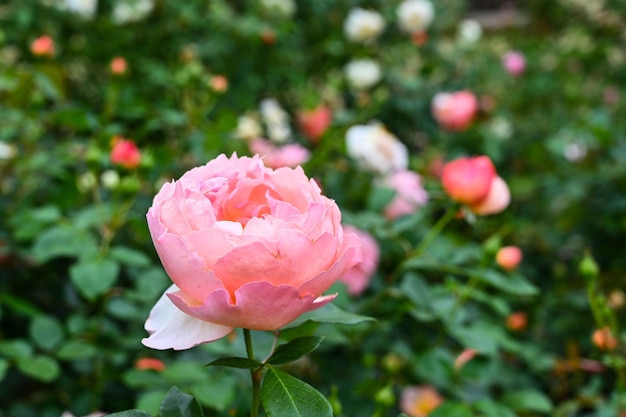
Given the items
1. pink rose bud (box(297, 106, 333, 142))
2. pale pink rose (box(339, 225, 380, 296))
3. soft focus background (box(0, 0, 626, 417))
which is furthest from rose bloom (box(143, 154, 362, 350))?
pink rose bud (box(297, 106, 333, 142))

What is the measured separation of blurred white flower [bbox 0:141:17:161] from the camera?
1018mm

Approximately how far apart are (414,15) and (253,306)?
6.46 feet

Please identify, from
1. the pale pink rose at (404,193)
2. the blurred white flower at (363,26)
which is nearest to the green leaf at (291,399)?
the pale pink rose at (404,193)

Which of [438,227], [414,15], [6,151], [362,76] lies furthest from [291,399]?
[414,15]

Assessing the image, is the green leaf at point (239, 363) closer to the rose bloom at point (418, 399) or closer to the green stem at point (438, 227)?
the green stem at point (438, 227)

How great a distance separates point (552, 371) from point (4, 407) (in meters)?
0.93

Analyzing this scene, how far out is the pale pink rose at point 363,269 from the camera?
3.29 ft

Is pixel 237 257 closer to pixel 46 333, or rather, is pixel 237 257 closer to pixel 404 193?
pixel 46 333

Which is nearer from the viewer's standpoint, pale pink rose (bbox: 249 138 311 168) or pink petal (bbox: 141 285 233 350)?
pink petal (bbox: 141 285 233 350)

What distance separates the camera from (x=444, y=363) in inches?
33.0

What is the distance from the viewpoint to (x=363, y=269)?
3.34 feet

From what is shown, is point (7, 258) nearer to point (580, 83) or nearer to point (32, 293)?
point (32, 293)

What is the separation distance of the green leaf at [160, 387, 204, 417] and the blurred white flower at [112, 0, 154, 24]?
162 cm

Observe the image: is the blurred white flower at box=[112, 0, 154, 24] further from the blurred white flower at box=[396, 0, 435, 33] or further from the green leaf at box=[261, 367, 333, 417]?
the green leaf at box=[261, 367, 333, 417]
